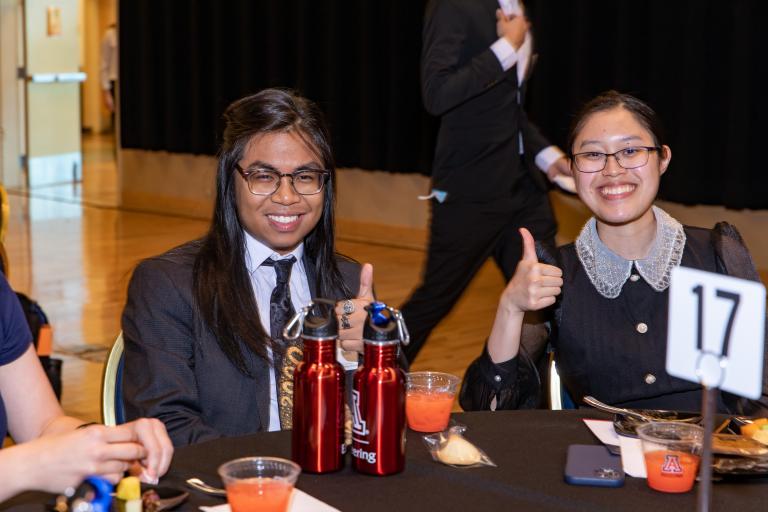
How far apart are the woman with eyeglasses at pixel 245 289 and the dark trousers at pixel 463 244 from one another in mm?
1790

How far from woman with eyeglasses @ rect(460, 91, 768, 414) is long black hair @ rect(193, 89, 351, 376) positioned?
1.32 ft

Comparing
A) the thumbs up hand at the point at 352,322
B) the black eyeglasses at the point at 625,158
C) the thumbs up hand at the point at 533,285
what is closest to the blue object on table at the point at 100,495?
the thumbs up hand at the point at 352,322

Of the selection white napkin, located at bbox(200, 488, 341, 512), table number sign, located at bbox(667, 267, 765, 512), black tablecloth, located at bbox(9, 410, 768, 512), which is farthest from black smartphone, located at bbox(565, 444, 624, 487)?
white napkin, located at bbox(200, 488, 341, 512)

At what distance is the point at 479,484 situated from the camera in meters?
1.72

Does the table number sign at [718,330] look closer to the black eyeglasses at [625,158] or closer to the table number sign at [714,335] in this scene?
the table number sign at [714,335]

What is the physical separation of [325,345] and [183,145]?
816cm

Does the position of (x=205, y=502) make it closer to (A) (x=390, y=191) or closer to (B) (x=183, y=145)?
(A) (x=390, y=191)

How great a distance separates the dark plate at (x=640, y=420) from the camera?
6.34ft

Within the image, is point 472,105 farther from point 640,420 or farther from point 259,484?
point 259,484

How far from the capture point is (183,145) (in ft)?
31.6

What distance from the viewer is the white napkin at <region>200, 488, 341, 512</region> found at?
5.24 feet

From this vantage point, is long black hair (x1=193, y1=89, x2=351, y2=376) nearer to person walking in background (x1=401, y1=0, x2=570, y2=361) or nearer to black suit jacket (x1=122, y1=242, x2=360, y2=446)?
black suit jacket (x1=122, y1=242, x2=360, y2=446)

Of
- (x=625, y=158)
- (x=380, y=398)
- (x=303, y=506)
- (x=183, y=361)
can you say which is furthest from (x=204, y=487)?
(x=625, y=158)

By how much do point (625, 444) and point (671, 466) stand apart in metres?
0.20
